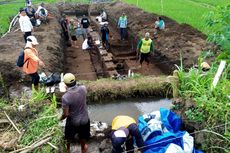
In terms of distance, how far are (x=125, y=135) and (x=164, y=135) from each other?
1.01m

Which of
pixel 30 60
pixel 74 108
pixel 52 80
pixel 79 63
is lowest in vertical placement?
pixel 79 63

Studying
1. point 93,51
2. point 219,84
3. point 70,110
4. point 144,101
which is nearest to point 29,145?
point 70,110

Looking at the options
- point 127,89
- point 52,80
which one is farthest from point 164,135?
point 52,80

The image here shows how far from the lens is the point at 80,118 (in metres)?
6.02

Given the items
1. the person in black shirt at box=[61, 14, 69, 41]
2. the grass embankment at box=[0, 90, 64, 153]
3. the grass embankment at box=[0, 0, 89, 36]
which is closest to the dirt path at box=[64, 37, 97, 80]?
the person in black shirt at box=[61, 14, 69, 41]

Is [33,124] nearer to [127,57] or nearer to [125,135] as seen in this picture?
[125,135]

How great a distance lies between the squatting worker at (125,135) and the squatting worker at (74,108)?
30.1 inches

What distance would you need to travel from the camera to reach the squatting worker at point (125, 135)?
5297 mm

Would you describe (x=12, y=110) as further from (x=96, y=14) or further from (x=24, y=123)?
(x=96, y=14)

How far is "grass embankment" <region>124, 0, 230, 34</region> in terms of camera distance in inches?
755

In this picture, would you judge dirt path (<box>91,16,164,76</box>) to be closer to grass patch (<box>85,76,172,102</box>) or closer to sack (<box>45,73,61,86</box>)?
grass patch (<box>85,76,172,102</box>)

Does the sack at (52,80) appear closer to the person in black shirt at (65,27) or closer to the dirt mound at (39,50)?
the dirt mound at (39,50)

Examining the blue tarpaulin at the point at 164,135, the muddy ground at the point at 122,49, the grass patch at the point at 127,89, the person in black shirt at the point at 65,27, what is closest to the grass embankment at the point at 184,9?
the muddy ground at the point at 122,49

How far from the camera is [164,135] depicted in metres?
5.93
